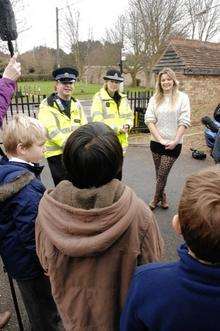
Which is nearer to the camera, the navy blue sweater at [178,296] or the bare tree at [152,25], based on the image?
the navy blue sweater at [178,296]

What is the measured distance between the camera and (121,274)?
5.24ft

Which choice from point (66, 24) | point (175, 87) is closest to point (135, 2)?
point (66, 24)

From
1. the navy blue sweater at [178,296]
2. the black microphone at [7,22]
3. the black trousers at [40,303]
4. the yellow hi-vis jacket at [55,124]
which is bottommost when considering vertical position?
the black trousers at [40,303]

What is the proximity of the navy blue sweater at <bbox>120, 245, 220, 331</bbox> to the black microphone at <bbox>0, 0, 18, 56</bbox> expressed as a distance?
1973 millimetres

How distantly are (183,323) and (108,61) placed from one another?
A: 4167 centimetres

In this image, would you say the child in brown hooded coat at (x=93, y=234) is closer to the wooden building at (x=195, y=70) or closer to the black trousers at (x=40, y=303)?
the black trousers at (x=40, y=303)

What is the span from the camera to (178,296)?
1.13 meters

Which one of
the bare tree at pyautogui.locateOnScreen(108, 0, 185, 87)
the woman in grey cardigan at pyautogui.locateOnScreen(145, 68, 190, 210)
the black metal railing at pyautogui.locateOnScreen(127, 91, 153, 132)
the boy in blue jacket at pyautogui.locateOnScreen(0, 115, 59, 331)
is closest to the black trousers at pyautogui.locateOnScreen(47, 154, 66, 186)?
the woman in grey cardigan at pyautogui.locateOnScreen(145, 68, 190, 210)

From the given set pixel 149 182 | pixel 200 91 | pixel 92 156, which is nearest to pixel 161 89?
pixel 149 182

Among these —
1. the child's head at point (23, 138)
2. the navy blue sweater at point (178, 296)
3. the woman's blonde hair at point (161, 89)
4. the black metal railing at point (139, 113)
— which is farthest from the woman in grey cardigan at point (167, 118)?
the black metal railing at point (139, 113)

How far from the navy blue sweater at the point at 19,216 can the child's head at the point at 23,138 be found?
0.08 metres

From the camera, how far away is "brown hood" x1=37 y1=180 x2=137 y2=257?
1418 mm

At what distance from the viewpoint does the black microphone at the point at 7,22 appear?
2.33 meters

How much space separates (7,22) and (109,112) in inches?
80.7
